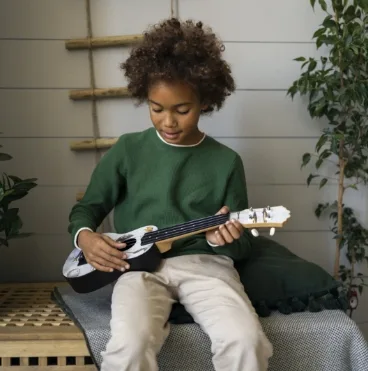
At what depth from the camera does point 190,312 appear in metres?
1.27

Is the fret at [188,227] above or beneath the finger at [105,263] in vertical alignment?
above

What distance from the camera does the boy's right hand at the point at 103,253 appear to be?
1.28m

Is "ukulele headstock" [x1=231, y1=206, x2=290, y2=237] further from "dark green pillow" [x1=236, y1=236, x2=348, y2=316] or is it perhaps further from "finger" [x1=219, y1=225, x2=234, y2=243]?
"dark green pillow" [x1=236, y1=236, x2=348, y2=316]

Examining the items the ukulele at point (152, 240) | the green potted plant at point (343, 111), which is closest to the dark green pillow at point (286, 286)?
the ukulele at point (152, 240)

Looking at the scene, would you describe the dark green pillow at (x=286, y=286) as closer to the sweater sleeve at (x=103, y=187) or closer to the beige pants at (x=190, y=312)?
the beige pants at (x=190, y=312)

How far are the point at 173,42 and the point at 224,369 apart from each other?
2.54 feet

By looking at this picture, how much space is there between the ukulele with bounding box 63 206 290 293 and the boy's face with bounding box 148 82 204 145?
0.78 ft

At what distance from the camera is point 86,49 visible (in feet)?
5.94

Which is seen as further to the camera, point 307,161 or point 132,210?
point 307,161

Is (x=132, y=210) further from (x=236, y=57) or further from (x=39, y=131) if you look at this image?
(x=236, y=57)

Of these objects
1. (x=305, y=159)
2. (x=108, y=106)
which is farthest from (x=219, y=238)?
(x=108, y=106)

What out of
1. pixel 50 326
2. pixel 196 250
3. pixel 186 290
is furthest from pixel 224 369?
pixel 50 326

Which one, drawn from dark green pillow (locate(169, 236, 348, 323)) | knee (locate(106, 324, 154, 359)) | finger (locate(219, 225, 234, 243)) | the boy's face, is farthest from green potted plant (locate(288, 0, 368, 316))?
knee (locate(106, 324, 154, 359))

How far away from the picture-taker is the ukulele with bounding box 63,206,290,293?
1.21 metres
